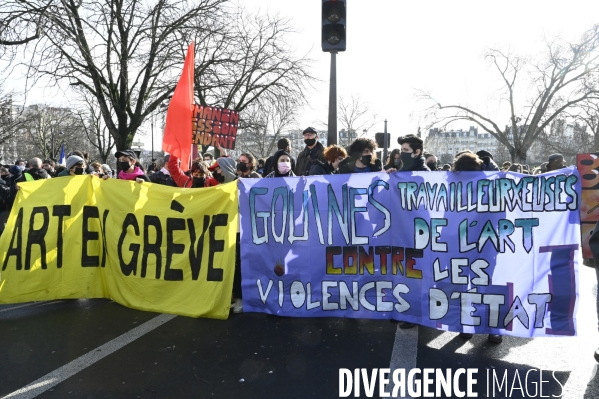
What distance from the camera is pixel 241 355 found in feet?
12.0

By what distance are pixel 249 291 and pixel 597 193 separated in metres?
3.61

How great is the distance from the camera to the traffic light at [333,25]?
6402 millimetres

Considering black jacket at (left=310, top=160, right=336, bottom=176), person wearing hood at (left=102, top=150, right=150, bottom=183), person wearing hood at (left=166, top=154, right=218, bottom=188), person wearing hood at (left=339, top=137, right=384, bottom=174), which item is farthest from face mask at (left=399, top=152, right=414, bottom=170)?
person wearing hood at (left=102, top=150, right=150, bottom=183)

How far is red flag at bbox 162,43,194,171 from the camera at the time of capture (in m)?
6.10

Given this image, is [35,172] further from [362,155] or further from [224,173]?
[362,155]

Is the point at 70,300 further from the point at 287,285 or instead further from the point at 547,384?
the point at 547,384

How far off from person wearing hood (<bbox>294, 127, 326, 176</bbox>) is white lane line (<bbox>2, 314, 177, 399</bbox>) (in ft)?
10.0

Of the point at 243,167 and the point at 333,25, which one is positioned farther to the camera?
the point at 333,25

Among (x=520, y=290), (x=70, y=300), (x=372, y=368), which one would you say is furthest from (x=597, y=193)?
(x=70, y=300)

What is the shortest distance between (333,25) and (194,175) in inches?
118

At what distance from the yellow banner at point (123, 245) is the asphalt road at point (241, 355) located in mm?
293

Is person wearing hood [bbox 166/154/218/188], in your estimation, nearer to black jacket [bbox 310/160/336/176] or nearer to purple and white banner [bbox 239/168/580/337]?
purple and white banner [bbox 239/168/580/337]

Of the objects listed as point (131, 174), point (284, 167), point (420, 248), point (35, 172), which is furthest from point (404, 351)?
point (35, 172)

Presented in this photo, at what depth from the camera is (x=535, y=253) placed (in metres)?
3.68
